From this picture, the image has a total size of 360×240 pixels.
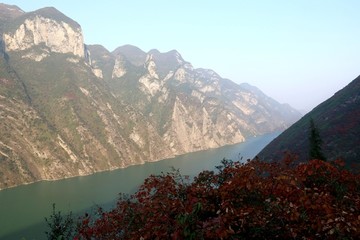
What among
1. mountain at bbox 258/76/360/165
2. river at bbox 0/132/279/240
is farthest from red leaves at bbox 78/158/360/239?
river at bbox 0/132/279/240

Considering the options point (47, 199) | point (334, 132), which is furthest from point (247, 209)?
point (47, 199)

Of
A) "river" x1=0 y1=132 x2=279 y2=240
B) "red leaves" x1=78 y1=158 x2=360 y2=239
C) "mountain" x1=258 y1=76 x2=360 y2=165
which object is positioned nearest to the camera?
"red leaves" x1=78 y1=158 x2=360 y2=239

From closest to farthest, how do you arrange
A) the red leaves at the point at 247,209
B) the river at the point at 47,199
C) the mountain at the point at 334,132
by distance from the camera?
1. the red leaves at the point at 247,209
2. the mountain at the point at 334,132
3. the river at the point at 47,199

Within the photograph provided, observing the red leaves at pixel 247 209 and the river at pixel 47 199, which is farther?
the river at pixel 47 199

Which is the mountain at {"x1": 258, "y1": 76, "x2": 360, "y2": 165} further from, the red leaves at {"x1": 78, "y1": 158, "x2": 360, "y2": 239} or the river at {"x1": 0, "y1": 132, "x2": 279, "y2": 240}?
the red leaves at {"x1": 78, "y1": 158, "x2": 360, "y2": 239}

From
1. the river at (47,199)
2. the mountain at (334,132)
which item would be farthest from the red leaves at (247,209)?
the river at (47,199)

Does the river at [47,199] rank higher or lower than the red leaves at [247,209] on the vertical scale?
higher

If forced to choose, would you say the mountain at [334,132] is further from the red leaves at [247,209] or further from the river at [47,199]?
the red leaves at [247,209]
